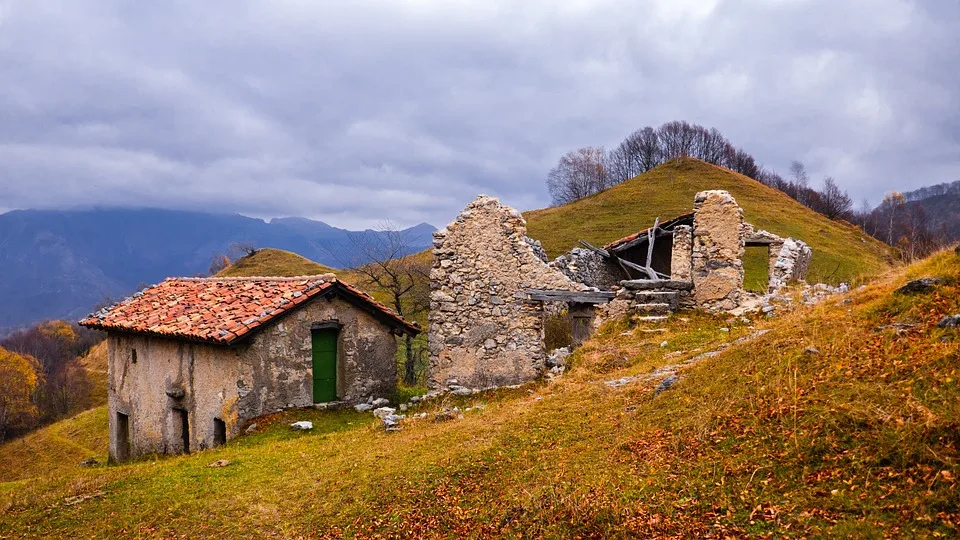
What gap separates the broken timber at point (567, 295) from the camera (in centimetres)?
1642

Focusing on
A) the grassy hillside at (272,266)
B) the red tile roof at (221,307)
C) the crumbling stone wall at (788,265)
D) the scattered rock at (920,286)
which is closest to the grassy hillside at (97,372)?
the grassy hillside at (272,266)

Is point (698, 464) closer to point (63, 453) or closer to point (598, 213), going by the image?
point (63, 453)

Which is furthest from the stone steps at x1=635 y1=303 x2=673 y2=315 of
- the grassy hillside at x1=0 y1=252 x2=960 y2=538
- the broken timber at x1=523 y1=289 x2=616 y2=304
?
the grassy hillside at x1=0 y1=252 x2=960 y2=538

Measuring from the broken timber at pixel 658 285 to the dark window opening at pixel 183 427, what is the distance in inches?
510

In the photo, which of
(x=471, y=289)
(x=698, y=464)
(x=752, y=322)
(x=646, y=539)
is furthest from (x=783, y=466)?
(x=471, y=289)

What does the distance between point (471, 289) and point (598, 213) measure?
50149 mm

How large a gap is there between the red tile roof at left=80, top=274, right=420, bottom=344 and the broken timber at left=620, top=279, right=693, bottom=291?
6678 millimetres

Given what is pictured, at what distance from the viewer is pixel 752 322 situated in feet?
45.2

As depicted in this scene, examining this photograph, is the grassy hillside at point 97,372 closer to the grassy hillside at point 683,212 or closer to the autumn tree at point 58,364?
the autumn tree at point 58,364

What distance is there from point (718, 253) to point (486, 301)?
6.46 meters

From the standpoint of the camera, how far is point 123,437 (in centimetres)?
2025

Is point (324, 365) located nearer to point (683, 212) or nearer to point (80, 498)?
point (80, 498)

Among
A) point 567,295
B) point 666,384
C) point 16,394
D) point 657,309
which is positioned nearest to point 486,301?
point 567,295

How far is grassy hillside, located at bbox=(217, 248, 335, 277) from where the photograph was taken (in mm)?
72625
